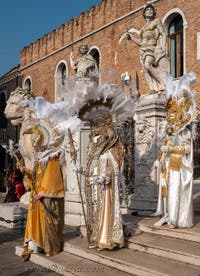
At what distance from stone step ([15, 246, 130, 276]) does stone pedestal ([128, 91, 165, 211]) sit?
7.97 feet

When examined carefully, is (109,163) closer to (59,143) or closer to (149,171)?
(59,143)

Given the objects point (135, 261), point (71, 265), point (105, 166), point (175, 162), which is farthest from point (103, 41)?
point (135, 261)

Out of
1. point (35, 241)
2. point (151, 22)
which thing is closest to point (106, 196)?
point (35, 241)

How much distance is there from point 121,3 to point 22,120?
1243cm

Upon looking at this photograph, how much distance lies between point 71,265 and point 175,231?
1.56m

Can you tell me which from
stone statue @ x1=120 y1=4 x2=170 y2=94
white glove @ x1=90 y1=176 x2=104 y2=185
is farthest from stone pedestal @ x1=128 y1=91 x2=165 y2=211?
white glove @ x1=90 y1=176 x2=104 y2=185

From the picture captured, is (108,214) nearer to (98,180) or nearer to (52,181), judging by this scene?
(98,180)

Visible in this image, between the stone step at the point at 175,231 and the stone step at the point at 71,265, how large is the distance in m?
1.07

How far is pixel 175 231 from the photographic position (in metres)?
5.59

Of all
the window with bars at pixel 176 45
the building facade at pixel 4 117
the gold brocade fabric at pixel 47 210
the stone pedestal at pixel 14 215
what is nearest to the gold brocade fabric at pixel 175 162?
the gold brocade fabric at pixel 47 210

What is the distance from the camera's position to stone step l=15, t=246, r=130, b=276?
4992 millimetres

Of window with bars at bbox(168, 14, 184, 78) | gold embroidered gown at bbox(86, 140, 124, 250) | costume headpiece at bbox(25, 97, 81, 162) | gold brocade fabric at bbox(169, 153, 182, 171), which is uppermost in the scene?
window with bars at bbox(168, 14, 184, 78)

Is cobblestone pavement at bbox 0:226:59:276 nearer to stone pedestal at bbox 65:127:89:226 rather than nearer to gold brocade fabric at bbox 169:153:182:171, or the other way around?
stone pedestal at bbox 65:127:89:226

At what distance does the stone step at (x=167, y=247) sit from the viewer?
4.77 meters
